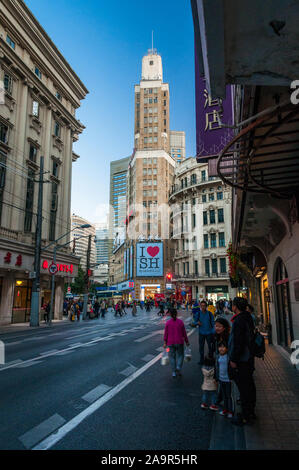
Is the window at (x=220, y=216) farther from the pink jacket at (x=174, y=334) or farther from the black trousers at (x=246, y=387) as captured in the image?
the black trousers at (x=246, y=387)

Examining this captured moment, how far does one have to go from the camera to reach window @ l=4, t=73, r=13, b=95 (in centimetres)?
2495

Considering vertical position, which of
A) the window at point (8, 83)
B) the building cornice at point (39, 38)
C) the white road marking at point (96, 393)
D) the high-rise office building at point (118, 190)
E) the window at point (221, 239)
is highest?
the high-rise office building at point (118, 190)

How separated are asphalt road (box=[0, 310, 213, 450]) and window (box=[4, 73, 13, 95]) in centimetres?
2335

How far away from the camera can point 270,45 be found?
3039 millimetres

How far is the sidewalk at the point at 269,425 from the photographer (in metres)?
3.73

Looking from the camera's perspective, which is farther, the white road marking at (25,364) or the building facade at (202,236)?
the building facade at (202,236)

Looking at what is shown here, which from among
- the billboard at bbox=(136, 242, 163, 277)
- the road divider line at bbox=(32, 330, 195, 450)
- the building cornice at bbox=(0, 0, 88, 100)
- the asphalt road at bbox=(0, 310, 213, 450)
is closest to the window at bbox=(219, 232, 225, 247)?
the billboard at bbox=(136, 242, 163, 277)

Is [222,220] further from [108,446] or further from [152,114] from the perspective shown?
[108,446]

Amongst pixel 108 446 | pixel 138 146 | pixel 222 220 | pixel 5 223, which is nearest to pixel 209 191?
pixel 222 220

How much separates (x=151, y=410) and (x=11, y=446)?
2223 mm

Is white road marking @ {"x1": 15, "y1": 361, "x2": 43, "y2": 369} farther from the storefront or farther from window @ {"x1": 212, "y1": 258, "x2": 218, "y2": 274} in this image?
window @ {"x1": 212, "y1": 258, "x2": 218, "y2": 274}

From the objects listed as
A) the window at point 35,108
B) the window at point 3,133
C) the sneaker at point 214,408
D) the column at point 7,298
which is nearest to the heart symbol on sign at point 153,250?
the window at point 35,108

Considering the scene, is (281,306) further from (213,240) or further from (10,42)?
(213,240)

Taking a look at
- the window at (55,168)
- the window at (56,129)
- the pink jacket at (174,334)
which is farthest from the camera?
the window at (56,129)
